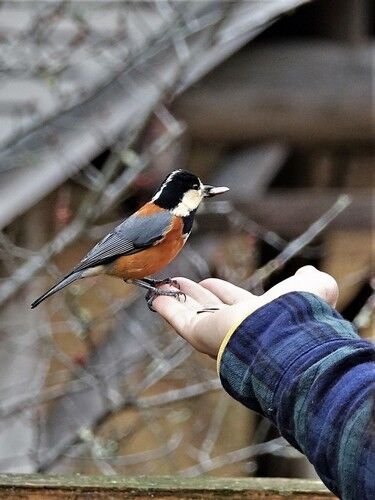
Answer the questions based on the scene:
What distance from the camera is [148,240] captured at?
7.69ft

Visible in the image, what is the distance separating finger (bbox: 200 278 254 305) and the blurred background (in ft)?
4.55

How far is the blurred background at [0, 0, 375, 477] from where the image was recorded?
144 inches

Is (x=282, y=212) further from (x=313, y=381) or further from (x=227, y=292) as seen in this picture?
(x=313, y=381)

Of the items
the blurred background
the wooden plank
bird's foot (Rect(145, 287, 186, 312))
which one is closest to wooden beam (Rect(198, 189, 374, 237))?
the blurred background

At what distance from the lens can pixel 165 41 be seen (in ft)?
12.6

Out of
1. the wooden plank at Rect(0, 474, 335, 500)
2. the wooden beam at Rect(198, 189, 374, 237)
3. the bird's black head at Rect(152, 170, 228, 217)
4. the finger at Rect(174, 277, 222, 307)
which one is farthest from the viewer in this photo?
the wooden beam at Rect(198, 189, 374, 237)

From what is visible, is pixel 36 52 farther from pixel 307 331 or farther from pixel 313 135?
pixel 307 331

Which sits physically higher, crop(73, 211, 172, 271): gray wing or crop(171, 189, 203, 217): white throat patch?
crop(171, 189, 203, 217): white throat patch

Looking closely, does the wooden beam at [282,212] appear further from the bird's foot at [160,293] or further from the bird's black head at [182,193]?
the bird's foot at [160,293]

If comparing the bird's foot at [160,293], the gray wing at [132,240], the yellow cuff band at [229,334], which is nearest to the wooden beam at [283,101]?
the gray wing at [132,240]

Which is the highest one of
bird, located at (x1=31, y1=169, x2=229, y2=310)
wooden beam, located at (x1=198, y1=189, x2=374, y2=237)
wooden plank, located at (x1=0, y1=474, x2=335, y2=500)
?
bird, located at (x1=31, y1=169, x2=229, y2=310)

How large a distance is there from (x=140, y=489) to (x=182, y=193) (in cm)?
73

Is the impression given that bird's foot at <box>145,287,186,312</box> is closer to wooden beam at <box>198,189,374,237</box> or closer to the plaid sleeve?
the plaid sleeve

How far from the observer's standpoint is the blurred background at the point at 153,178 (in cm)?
365
